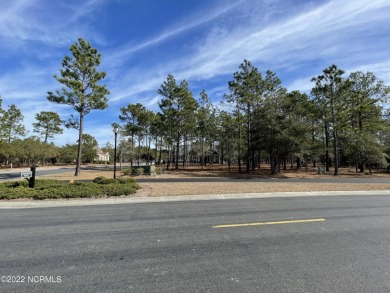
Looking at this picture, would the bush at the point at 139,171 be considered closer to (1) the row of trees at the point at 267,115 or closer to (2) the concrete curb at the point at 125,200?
(1) the row of trees at the point at 267,115

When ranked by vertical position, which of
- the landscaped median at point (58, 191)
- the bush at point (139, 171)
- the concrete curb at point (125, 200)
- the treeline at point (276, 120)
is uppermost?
the treeline at point (276, 120)

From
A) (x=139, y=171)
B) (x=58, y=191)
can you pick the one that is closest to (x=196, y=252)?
(x=58, y=191)

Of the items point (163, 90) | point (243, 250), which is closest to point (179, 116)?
point (163, 90)

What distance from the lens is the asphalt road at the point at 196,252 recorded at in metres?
3.35

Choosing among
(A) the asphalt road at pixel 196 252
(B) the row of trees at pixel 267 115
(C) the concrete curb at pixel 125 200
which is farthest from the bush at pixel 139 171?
(A) the asphalt road at pixel 196 252

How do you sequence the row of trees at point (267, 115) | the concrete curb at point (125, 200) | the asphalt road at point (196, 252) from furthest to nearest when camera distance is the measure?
the row of trees at point (267, 115), the concrete curb at point (125, 200), the asphalt road at point (196, 252)

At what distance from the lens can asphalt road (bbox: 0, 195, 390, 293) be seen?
3.35m

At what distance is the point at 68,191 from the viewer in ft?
38.2

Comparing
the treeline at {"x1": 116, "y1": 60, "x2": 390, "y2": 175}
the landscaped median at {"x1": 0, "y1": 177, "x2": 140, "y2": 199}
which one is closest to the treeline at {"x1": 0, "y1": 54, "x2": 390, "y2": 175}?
the treeline at {"x1": 116, "y1": 60, "x2": 390, "y2": 175}

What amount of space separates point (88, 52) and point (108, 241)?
79.1 feet

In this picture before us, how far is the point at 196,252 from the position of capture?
14.8ft

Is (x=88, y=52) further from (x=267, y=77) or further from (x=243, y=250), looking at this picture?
(x=243, y=250)

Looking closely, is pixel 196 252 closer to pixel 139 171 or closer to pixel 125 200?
pixel 125 200

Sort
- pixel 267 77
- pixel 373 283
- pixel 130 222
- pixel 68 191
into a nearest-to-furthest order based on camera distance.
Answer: pixel 373 283 < pixel 130 222 < pixel 68 191 < pixel 267 77
